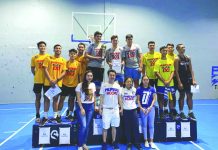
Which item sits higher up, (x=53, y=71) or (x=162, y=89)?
(x=53, y=71)

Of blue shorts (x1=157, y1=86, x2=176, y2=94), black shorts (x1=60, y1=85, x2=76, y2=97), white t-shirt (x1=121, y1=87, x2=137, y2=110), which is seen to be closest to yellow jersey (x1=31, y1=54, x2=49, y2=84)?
black shorts (x1=60, y1=85, x2=76, y2=97)

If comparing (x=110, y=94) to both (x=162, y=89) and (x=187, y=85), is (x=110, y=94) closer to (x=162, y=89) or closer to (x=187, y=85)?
(x=162, y=89)

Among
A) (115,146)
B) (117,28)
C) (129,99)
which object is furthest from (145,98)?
(117,28)

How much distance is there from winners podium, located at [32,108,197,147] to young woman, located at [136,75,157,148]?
279mm

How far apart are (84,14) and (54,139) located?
5.98 meters

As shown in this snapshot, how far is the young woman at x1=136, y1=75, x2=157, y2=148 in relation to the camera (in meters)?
4.03

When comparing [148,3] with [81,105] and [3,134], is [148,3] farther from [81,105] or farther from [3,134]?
[3,134]

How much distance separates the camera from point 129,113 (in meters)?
3.94

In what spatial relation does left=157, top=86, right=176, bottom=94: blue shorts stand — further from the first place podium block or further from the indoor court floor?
the first place podium block

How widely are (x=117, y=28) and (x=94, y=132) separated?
5.82m

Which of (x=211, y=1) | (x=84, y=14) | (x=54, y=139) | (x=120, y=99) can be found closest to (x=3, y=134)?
(x=54, y=139)

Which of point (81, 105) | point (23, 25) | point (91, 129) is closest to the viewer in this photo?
point (81, 105)

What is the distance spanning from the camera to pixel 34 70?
183 inches

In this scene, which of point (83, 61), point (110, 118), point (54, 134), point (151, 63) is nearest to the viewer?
point (110, 118)
